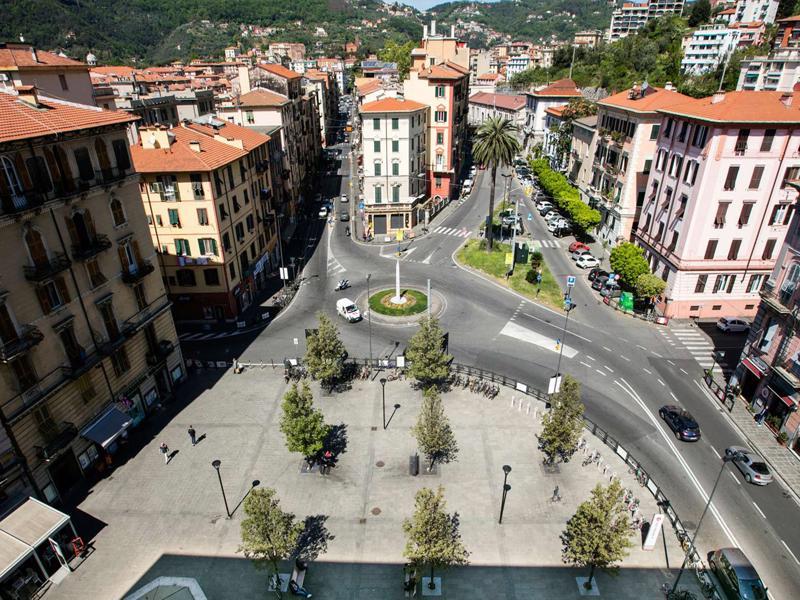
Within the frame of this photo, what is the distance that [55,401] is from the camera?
94.4ft

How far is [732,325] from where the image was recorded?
4778 centimetres

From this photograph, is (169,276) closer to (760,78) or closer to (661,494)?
(661,494)

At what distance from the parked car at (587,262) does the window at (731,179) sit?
19.3 metres

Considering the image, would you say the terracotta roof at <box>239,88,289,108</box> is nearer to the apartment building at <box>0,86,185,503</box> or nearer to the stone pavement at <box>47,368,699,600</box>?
the apartment building at <box>0,86,185,503</box>

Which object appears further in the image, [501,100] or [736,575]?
[501,100]

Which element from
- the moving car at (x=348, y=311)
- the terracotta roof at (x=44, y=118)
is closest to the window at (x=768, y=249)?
the moving car at (x=348, y=311)

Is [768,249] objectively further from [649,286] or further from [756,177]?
[649,286]

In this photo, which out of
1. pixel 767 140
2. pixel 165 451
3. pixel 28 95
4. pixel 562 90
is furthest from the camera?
pixel 562 90

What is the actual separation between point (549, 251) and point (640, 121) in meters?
20.4

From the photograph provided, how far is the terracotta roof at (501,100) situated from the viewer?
14550cm

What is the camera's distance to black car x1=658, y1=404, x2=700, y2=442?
34469 millimetres

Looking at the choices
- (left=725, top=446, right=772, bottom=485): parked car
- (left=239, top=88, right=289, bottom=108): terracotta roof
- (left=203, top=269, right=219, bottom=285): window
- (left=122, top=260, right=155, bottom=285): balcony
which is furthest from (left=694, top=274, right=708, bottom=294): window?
(left=239, top=88, right=289, bottom=108): terracotta roof

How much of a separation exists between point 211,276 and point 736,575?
48.5 meters

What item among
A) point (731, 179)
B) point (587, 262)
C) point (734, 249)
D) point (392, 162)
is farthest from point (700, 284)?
point (392, 162)
